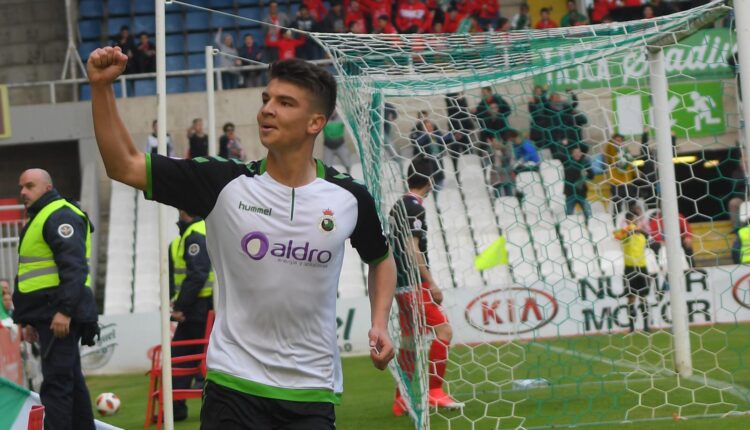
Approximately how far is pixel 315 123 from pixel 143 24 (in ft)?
69.4

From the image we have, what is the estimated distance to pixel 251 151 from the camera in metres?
21.2

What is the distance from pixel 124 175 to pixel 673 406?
5.86 metres

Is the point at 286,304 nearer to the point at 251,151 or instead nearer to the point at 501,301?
the point at 501,301

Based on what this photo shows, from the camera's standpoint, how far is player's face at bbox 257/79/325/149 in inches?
155

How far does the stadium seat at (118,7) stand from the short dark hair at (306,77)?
21297 mm

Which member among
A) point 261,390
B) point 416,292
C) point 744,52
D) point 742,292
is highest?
point 744,52

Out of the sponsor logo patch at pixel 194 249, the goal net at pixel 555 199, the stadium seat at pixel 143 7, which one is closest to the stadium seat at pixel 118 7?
the stadium seat at pixel 143 7

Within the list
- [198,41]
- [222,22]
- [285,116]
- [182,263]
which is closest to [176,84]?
[198,41]

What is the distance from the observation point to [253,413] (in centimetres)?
385

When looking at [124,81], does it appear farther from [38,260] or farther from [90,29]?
[38,260]

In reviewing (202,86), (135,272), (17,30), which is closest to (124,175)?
(135,272)

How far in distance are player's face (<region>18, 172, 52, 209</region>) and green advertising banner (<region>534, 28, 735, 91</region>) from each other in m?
3.79

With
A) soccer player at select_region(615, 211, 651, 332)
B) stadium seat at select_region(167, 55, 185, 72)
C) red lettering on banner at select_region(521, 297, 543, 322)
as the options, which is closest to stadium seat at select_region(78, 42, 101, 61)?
stadium seat at select_region(167, 55, 185, 72)

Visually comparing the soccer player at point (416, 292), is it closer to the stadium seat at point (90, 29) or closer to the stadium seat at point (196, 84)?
the stadium seat at point (196, 84)
